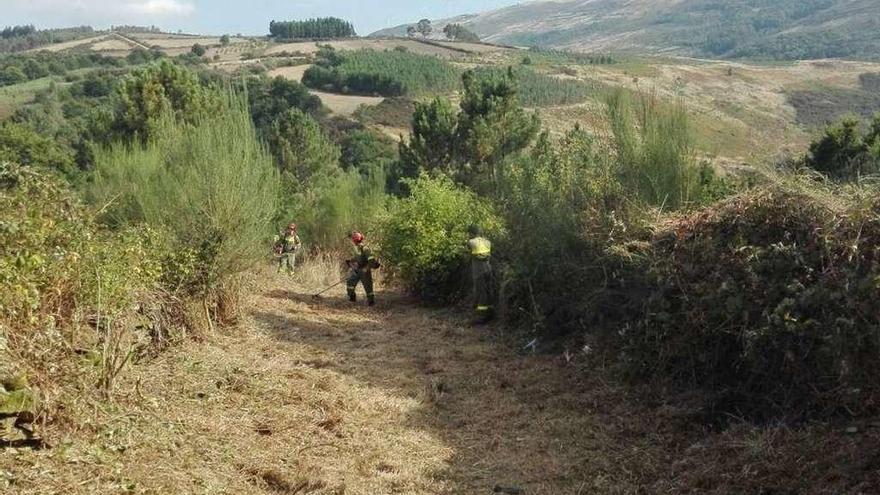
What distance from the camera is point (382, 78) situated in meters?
67.8

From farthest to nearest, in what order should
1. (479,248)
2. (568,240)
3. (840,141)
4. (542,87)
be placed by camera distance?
1. (542,87)
2. (840,141)
3. (479,248)
4. (568,240)

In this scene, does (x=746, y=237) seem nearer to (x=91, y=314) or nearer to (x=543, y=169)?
(x=543, y=169)

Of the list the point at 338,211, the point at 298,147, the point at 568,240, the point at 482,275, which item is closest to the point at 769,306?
the point at 568,240

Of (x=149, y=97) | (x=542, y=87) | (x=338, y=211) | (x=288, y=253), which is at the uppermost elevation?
(x=149, y=97)

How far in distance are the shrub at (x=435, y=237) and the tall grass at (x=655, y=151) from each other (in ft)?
11.7

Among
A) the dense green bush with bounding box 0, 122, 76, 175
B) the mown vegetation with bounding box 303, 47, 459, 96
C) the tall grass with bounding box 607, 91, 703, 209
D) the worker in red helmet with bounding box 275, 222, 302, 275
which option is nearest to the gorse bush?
the tall grass with bounding box 607, 91, 703, 209

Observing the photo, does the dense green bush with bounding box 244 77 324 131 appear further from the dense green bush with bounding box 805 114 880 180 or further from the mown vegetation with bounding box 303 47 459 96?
the dense green bush with bounding box 805 114 880 180

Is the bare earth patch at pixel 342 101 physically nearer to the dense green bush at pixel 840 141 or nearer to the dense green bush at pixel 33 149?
the dense green bush at pixel 33 149

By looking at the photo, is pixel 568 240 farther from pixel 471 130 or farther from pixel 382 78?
pixel 382 78

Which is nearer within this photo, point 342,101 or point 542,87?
point 542,87

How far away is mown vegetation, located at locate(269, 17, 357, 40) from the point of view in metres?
120

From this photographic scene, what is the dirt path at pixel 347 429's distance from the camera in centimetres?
488

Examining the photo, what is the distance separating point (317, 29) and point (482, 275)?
118 metres

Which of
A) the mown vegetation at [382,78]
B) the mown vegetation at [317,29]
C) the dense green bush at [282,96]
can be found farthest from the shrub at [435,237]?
Answer: the mown vegetation at [317,29]
